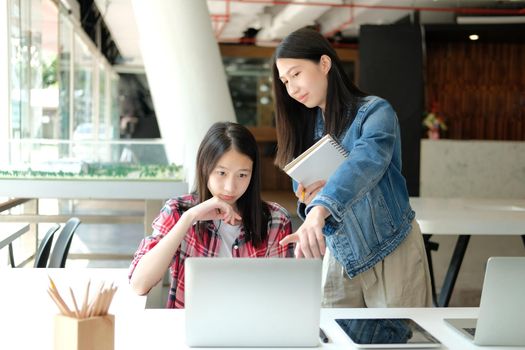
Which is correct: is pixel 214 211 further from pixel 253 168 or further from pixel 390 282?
pixel 390 282

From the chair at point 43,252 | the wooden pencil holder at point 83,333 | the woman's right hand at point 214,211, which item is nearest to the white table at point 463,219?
the chair at point 43,252

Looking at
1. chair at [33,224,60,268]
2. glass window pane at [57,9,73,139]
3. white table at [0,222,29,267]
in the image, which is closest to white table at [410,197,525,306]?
chair at [33,224,60,268]

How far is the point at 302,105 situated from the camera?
8.26ft

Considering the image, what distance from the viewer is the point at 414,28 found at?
10.4 m

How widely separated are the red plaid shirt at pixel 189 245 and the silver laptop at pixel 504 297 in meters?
1.00

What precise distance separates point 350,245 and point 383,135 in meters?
0.33

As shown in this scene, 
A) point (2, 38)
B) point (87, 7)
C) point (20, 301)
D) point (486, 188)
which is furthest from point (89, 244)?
point (20, 301)

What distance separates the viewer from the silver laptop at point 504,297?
5.73 feet

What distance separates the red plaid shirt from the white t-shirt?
0.02 meters

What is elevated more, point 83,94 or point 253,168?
point 83,94

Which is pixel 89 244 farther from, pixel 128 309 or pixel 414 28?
pixel 128 309

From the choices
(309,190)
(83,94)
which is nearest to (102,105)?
(83,94)

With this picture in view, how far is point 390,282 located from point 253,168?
621 mm

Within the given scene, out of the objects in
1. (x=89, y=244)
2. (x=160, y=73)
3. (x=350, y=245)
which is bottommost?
(x=89, y=244)
